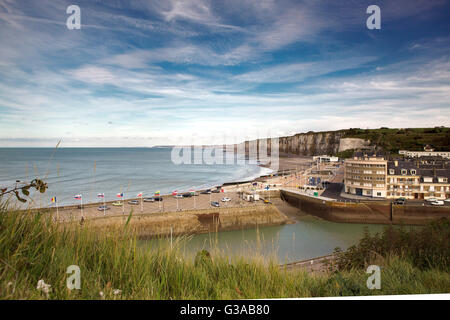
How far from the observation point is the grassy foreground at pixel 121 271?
179 cm

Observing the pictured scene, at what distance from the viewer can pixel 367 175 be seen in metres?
25.7

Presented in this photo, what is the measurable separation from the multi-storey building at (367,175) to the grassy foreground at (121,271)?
83.9ft

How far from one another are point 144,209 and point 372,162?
2150cm

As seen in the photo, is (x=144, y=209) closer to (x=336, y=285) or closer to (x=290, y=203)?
(x=290, y=203)

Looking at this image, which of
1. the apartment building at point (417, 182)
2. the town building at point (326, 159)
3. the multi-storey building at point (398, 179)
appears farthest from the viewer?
the town building at point (326, 159)

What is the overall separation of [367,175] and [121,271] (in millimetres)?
27850

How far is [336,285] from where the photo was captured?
8.80 ft

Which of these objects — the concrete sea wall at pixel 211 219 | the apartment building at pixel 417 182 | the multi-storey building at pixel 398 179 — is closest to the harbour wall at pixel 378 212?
the multi-storey building at pixel 398 179

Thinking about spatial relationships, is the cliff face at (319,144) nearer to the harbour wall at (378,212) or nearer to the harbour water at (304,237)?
the harbour wall at (378,212)

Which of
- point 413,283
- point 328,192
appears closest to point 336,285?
point 413,283

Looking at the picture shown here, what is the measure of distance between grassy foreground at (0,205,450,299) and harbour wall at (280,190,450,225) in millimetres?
21412
